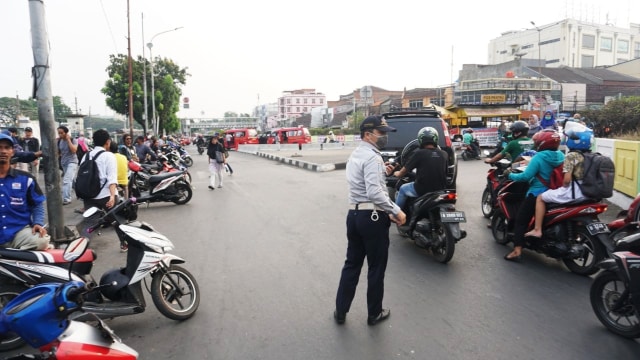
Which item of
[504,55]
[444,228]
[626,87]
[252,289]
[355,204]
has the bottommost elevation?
[252,289]

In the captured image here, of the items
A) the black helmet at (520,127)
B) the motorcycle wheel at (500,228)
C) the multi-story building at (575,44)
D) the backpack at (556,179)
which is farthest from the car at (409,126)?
the multi-story building at (575,44)

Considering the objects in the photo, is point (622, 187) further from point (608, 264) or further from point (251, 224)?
point (251, 224)

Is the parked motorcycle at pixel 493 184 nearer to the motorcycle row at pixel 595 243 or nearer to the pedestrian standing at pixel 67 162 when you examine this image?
the motorcycle row at pixel 595 243

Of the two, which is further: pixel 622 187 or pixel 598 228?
pixel 622 187

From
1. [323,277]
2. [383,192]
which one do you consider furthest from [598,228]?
[323,277]

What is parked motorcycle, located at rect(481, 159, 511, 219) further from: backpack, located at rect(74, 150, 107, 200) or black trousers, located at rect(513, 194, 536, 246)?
backpack, located at rect(74, 150, 107, 200)

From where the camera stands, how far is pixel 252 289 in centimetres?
487

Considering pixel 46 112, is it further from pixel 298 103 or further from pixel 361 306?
pixel 298 103

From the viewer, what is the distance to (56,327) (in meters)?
2.54

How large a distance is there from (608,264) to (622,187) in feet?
20.2

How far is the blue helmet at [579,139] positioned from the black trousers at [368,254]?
2400mm

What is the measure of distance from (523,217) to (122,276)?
173 inches

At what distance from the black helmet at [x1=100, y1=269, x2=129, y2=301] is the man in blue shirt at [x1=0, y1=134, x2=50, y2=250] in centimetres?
78

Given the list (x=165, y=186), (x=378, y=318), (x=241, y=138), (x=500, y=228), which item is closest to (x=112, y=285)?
(x=378, y=318)
